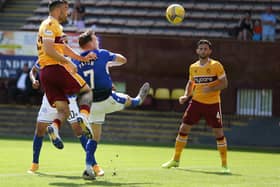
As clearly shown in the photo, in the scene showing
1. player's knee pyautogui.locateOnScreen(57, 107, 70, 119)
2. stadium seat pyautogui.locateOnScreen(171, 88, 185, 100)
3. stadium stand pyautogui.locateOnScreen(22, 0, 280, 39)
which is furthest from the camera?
stadium stand pyautogui.locateOnScreen(22, 0, 280, 39)

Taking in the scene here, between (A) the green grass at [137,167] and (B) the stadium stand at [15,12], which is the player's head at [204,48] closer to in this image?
(A) the green grass at [137,167]

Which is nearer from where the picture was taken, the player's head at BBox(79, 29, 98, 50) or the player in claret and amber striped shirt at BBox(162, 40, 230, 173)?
the player's head at BBox(79, 29, 98, 50)

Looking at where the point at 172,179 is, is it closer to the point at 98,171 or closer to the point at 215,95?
the point at 98,171

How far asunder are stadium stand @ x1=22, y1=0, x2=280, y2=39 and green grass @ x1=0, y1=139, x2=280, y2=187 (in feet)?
30.1

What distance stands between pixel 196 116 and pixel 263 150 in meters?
9.72

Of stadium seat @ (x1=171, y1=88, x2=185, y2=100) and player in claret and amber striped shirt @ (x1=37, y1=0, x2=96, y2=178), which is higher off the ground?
player in claret and amber striped shirt @ (x1=37, y1=0, x2=96, y2=178)

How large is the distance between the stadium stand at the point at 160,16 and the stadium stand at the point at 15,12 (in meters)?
1.13

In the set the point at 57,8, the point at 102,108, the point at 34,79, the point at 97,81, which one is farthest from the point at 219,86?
the point at 57,8

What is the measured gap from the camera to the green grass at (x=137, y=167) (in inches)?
535

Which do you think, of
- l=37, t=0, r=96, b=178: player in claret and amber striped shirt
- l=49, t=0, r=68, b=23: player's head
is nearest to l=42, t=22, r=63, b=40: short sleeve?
l=37, t=0, r=96, b=178: player in claret and amber striped shirt

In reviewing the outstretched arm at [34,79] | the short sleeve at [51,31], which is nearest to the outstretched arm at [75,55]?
the short sleeve at [51,31]

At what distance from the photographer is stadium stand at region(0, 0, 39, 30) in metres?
37.0

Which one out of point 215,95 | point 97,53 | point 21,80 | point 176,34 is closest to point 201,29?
point 176,34

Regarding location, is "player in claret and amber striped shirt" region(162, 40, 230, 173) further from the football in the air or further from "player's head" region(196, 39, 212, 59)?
the football in the air
